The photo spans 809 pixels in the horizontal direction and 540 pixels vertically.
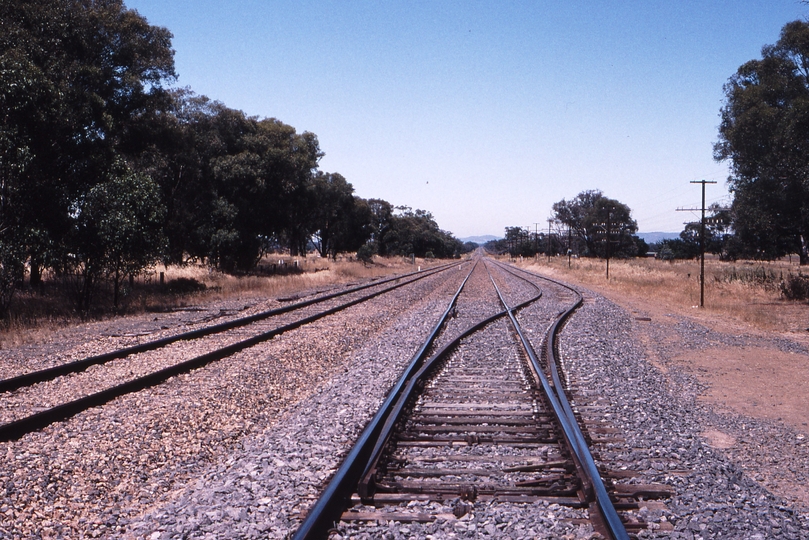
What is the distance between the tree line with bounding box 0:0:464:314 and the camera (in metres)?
16.8

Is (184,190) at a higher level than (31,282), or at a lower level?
higher

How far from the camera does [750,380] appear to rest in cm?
1022

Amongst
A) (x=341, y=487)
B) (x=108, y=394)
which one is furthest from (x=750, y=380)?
(x=108, y=394)

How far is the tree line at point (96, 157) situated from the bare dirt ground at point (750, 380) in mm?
14962

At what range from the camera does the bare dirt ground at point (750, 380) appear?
20.1ft

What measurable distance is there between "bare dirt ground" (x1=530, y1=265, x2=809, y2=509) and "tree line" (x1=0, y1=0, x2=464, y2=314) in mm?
14962

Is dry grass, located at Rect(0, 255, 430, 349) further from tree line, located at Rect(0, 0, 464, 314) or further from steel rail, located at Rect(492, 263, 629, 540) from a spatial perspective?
steel rail, located at Rect(492, 263, 629, 540)

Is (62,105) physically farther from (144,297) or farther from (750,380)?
(750,380)

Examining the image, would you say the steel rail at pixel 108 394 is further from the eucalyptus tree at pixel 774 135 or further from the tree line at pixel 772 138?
the eucalyptus tree at pixel 774 135

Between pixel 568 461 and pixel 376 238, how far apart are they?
304ft

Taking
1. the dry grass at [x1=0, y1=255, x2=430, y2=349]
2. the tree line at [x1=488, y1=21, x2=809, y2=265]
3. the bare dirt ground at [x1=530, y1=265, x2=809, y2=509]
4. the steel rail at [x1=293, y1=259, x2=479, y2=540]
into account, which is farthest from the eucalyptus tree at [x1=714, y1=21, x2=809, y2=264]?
the steel rail at [x1=293, y1=259, x2=479, y2=540]

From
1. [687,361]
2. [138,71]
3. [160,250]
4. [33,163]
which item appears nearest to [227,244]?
[138,71]

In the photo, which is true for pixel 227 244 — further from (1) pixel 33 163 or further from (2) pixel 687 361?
(2) pixel 687 361

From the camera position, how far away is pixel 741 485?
206 inches
